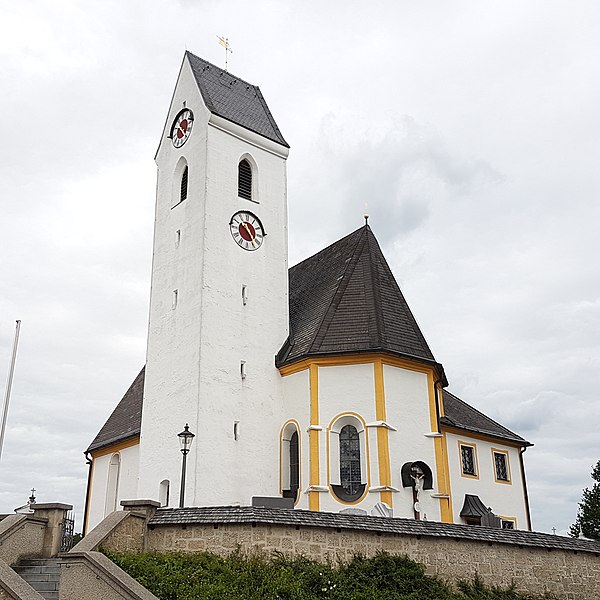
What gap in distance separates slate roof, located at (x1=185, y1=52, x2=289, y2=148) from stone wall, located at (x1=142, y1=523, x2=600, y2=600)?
764 inches

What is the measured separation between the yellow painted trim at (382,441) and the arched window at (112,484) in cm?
1462

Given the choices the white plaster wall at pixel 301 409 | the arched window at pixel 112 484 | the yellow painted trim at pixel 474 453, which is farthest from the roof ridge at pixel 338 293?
the arched window at pixel 112 484

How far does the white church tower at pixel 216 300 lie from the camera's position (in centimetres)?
2620

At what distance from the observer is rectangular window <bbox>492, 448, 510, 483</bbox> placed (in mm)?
31453

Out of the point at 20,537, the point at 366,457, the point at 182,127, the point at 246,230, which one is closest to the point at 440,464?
the point at 366,457

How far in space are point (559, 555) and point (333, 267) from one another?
1487cm

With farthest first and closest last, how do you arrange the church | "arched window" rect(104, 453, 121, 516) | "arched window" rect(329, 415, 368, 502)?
"arched window" rect(104, 453, 121, 516) → the church → "arched window" rect(329, 415, 368, 502)

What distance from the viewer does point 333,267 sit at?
102ft

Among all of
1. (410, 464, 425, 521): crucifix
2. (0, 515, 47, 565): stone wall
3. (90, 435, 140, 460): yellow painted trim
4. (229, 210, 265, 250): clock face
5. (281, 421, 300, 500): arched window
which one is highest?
(229, 210, 265, 250): clock face

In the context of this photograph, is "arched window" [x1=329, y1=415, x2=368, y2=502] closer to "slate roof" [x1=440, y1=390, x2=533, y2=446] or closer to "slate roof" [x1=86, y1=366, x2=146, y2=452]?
"slate roof" [x1=440, y1=390, x2=533, y2=446]

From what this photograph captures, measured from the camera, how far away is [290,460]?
26.9 meters

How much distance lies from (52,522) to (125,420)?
58.9ft

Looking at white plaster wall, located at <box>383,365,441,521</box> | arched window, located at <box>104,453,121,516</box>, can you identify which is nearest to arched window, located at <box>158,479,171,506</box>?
white plaster wall, located at <box>383,365,441,521</box>

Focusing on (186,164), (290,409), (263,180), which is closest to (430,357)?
(290,409)
